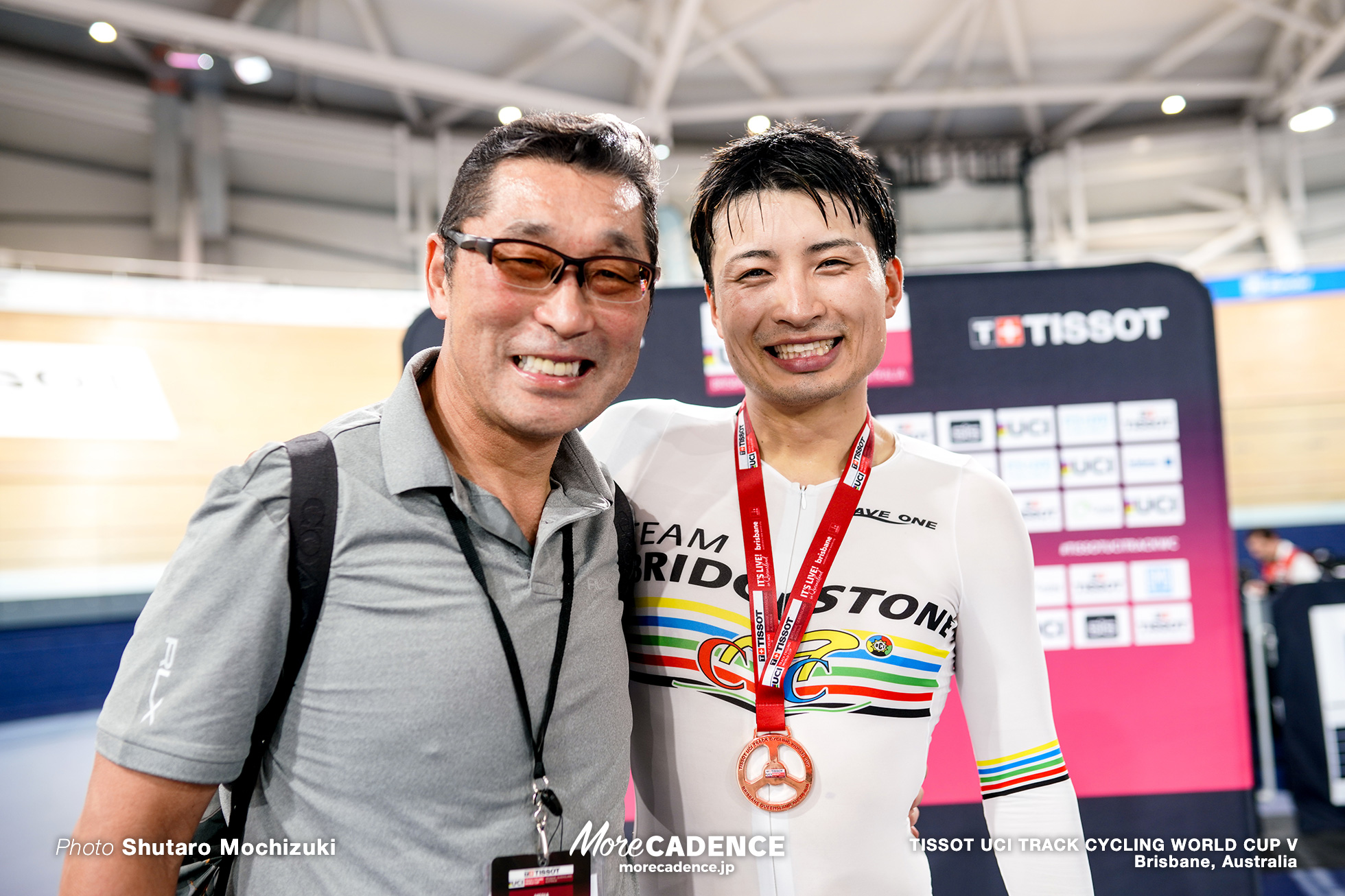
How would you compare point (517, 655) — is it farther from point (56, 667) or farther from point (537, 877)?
point (56, 667)

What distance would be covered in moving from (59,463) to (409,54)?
5715 millimetres

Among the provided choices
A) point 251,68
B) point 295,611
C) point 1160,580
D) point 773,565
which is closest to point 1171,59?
point 1160,580

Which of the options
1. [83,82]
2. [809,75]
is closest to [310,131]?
[83,82]

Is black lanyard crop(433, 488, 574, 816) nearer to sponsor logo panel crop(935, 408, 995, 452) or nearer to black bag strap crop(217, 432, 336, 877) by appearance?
black bag strap crop(217, 432, 336, 877)

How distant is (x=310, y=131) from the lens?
9406 millimetres

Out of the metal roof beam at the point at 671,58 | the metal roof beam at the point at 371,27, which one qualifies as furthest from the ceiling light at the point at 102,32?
the metal roof beam at the point at 671,58

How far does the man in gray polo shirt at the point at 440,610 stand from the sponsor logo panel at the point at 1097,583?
2.20 m

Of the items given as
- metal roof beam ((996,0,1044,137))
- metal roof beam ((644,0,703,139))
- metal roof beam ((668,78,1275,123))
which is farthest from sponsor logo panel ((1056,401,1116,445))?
metal roof beam ((668,78,1275,123))

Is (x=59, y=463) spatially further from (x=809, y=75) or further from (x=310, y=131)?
(x=809, y=75)

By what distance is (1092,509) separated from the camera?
2875 millimetres

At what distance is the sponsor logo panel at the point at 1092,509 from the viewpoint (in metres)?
2.87

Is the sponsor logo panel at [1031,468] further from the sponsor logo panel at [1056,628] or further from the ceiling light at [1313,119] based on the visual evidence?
the ceiling light at [1313,119]

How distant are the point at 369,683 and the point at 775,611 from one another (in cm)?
78

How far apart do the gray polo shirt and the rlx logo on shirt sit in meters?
0.74
